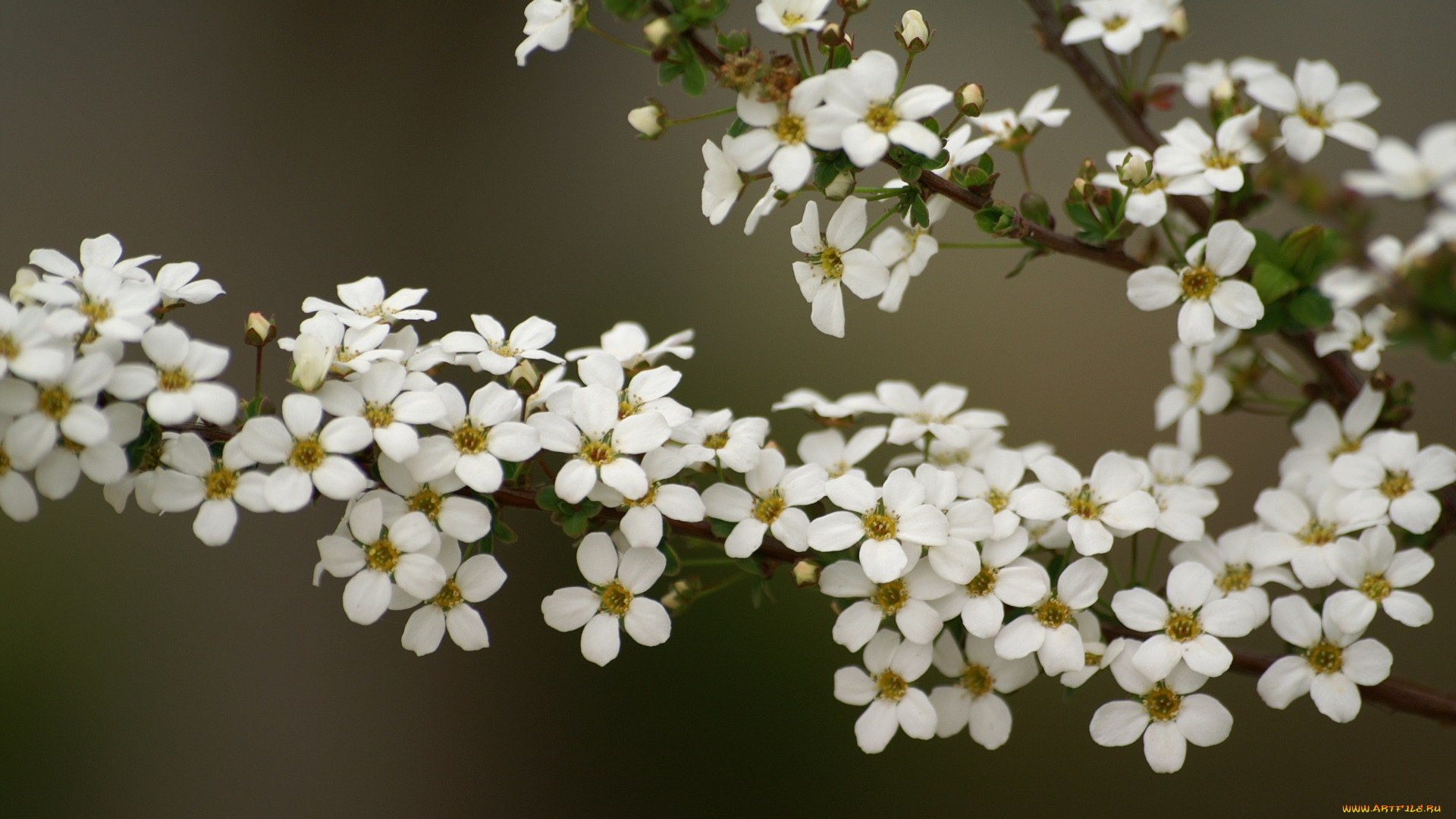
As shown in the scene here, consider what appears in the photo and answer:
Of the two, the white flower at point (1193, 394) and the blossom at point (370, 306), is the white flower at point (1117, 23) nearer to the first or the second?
the white flower at point (1193, 394)

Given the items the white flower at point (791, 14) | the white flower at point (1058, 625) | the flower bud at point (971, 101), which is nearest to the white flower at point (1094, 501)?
the white flower at point (1058, 625)

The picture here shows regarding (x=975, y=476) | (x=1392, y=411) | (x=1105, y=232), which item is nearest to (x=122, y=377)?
(x=975, y=476)

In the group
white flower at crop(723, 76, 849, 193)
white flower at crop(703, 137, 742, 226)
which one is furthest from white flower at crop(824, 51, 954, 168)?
white flower at crop(703, 137, 742, 226)

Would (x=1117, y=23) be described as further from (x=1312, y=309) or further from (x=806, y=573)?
(x=806, y=573)

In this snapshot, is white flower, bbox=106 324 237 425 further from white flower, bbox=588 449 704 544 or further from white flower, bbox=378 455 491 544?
white flower, bbox=588 449 704 544

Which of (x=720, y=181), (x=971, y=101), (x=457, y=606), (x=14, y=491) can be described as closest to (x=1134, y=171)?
(x=971, y=101)

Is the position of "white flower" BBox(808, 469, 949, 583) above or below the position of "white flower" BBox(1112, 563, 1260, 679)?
above
